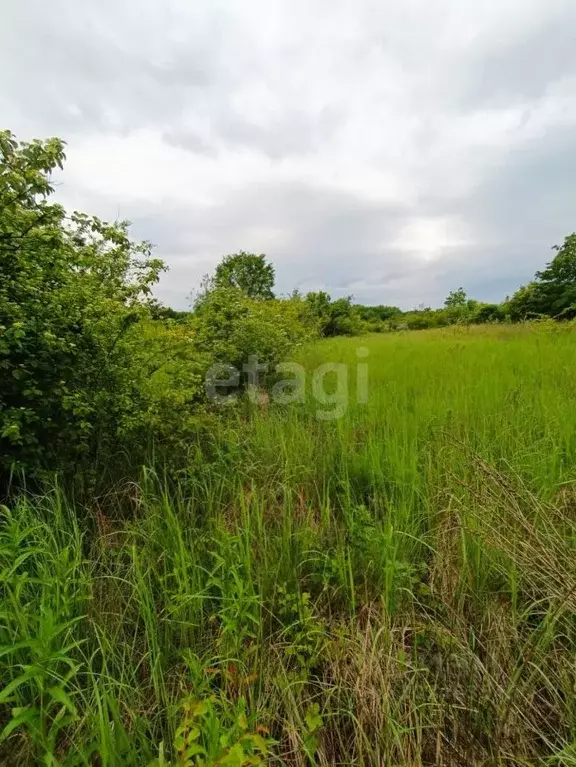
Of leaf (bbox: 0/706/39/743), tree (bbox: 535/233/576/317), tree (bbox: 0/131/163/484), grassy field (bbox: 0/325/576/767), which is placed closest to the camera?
leaf (bbox: 0/706/39/743)

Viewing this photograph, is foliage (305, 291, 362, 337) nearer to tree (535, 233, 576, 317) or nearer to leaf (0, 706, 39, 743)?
tree (535, 233, 576, 317)

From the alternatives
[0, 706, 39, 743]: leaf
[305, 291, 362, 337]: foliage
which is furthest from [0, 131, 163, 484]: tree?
[305, 291, 362, 337]: foliage

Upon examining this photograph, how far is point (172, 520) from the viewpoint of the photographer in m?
1.95

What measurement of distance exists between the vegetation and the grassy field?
11 mm

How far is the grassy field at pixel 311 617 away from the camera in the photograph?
3.57 ft

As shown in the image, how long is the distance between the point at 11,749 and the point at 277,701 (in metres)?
0.82

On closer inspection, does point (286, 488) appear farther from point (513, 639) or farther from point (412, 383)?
point (412, 383)

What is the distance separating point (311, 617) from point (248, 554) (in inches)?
14.9

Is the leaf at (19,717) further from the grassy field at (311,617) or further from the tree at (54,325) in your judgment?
the tree at (54,325)

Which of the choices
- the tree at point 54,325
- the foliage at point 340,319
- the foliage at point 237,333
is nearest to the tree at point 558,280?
the foliage at point 340,319

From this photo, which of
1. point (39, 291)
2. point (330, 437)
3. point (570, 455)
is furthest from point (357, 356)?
point (39, 291)

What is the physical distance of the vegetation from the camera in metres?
1.12

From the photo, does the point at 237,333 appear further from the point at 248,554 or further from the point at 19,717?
the point at 19,717

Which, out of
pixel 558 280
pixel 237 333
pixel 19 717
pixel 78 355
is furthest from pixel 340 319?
pixel 19 717
